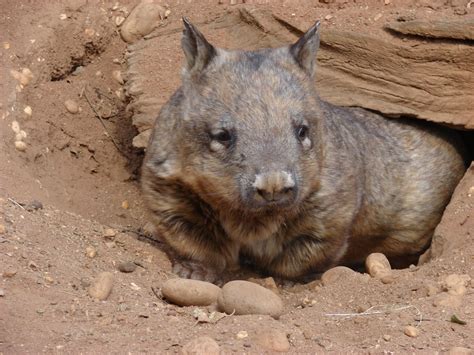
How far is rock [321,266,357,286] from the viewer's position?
4.21m

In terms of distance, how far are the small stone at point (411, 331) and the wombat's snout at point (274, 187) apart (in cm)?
84

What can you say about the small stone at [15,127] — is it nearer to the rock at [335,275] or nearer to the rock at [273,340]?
the rock at [335,275]

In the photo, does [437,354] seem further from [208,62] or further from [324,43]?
[324,43]

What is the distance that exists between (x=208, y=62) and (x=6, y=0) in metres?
2.25

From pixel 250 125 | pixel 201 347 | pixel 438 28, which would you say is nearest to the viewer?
pixel 201 347

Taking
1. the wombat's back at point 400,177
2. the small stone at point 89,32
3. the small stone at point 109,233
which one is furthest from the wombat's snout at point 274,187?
the small stone at point 89,32

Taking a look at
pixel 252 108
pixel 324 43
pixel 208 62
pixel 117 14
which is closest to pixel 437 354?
pixel 252 108

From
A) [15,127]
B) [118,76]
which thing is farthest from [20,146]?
[118,76]

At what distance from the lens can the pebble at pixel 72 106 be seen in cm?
593

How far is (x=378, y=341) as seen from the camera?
10.6ft

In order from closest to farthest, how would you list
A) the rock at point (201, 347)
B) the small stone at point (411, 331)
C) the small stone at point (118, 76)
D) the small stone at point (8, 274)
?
the rock at point (201, 347)
the small stone at point (411, 331)
the small stone at point (8, 274)
the small stone at point (118, 76)

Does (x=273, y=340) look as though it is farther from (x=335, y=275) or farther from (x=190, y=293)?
(x=335, y=275)

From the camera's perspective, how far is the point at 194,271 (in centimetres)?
462

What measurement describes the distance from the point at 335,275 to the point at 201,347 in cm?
148
